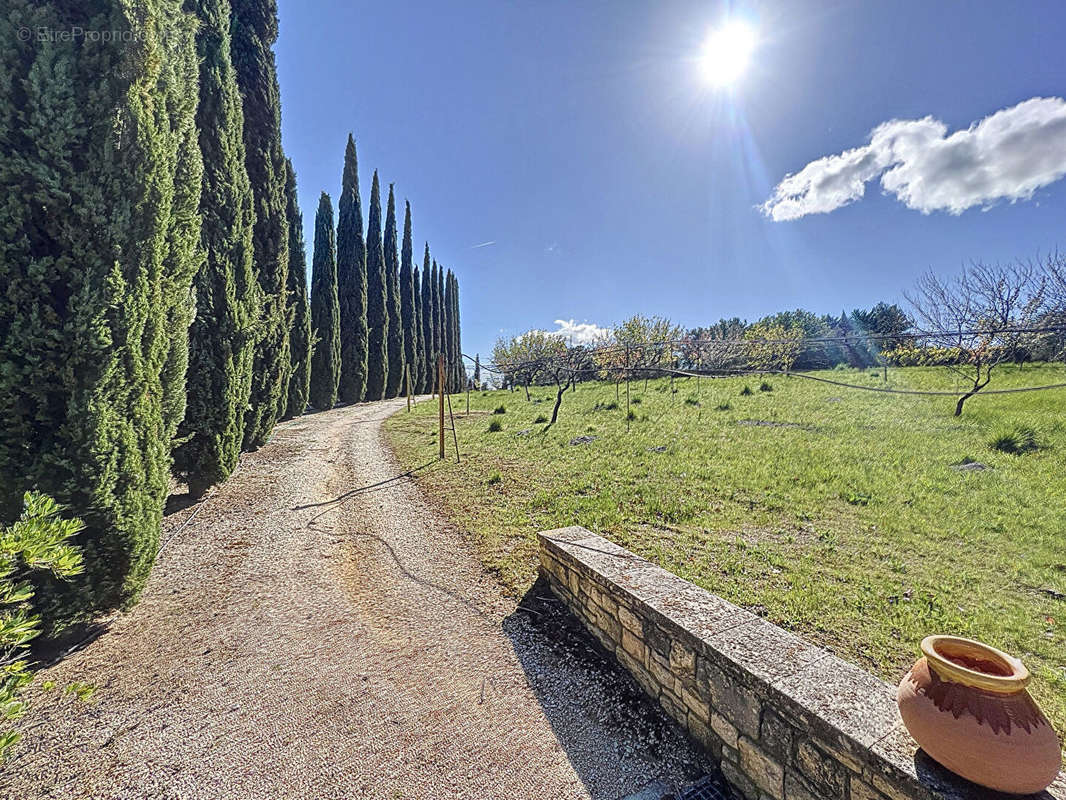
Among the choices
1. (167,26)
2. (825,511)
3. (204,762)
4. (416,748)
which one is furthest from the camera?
(825,511)

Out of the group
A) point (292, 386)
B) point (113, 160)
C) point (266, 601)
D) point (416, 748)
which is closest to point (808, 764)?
point (416, 748)

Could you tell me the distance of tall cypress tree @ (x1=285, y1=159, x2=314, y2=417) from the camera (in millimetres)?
11578

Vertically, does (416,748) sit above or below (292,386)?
below

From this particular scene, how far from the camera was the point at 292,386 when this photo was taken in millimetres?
11781

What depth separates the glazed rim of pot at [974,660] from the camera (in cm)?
127

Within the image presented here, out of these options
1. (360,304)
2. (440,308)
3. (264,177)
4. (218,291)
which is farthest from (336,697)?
(440,308)

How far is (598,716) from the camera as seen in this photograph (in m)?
2.37

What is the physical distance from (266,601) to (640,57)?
8.87 meters

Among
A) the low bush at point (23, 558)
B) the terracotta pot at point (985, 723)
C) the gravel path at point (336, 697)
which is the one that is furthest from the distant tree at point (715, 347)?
the low bush at point (23, 558)

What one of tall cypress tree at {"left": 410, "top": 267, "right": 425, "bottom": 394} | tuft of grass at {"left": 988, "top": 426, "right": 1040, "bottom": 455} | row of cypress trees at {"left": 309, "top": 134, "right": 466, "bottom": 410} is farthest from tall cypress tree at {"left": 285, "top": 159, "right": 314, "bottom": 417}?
tuft of grass at {"left": 988, "top": 426, "right": 1040, "bottom": 455}

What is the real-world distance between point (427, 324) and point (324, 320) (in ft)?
49.3

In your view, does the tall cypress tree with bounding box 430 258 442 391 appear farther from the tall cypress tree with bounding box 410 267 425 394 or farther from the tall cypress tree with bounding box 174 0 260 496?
the tall cypress tree with bounding box 174 0 260 496

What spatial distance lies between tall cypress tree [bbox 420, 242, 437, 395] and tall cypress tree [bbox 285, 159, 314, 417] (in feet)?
55.9

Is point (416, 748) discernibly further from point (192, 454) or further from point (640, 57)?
point (640, 57)
